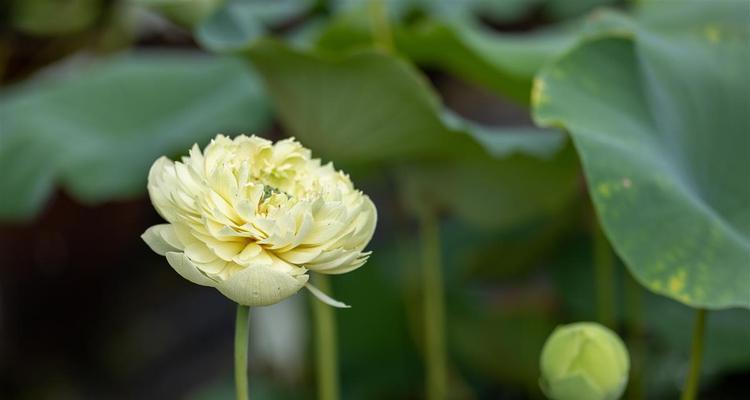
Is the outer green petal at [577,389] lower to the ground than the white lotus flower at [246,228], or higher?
lower

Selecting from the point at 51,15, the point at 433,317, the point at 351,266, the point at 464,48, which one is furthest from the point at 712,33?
the point at 51,15

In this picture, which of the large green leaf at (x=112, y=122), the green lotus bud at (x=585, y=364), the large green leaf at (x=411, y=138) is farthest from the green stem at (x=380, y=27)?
the green lotus bud at (x=585, y=364)

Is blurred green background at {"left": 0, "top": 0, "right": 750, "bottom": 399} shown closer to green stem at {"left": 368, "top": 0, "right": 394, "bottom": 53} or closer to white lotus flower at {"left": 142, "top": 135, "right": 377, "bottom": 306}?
green stem at {"left": 368, "top": 0, "right": 394, "bottom": 53}

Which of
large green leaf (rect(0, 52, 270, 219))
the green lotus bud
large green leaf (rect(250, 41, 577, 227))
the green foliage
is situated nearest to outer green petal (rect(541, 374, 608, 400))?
the green lotus bud

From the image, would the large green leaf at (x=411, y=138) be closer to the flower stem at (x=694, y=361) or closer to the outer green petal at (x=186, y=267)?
the flower stem at (x=694, y=361)

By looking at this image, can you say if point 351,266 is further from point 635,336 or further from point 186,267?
point 635,336
